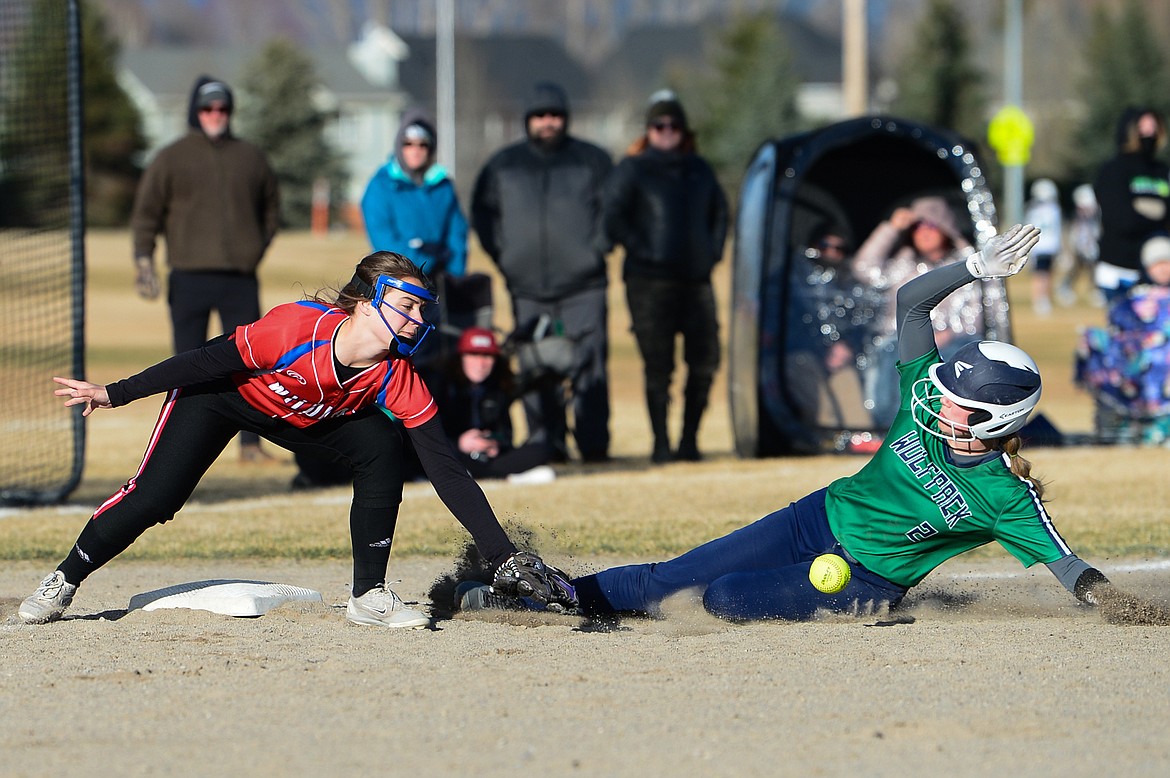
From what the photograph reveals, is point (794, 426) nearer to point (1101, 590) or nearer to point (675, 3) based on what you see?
point (1101, 590)

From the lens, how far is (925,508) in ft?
18.4

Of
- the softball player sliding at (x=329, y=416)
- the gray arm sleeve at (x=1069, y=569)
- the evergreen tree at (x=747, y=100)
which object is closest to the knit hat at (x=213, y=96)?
the softball player sliding at (x=329, y=416)

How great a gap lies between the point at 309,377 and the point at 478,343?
15.5ft

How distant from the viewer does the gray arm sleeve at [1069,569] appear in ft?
17.7

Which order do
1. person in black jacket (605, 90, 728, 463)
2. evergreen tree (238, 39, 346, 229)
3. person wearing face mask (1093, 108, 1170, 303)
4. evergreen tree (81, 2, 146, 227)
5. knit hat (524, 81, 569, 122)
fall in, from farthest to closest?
1. evergreen tree (238, 39, 346, 229)
2. evergreen tree (81, 2, 146, 227)
3. person wearing face mask (1093, 108, 1170, 303)
4. knit hat (524, 81, 569, 122)
5. person in black jacket (605, 90, 728, 463)

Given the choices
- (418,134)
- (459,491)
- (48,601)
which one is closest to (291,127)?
(418,134)

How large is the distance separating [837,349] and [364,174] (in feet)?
214

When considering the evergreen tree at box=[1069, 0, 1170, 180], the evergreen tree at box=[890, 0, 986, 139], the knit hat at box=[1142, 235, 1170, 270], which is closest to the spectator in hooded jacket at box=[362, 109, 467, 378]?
the knit hat at box=[1142, 235, 1170, 270]

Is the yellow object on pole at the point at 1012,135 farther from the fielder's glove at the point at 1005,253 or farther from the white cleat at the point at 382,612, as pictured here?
the white cleat at the point at 382,612

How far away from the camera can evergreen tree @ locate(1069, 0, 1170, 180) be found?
55469 mm

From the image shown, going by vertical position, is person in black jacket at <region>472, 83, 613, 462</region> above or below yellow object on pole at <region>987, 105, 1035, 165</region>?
below

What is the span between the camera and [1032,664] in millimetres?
5207

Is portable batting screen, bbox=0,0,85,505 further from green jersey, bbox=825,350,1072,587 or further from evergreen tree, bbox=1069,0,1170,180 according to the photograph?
evergreen tree, bbox=1069,0,1170,180

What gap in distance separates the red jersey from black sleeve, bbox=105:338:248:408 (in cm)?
5
